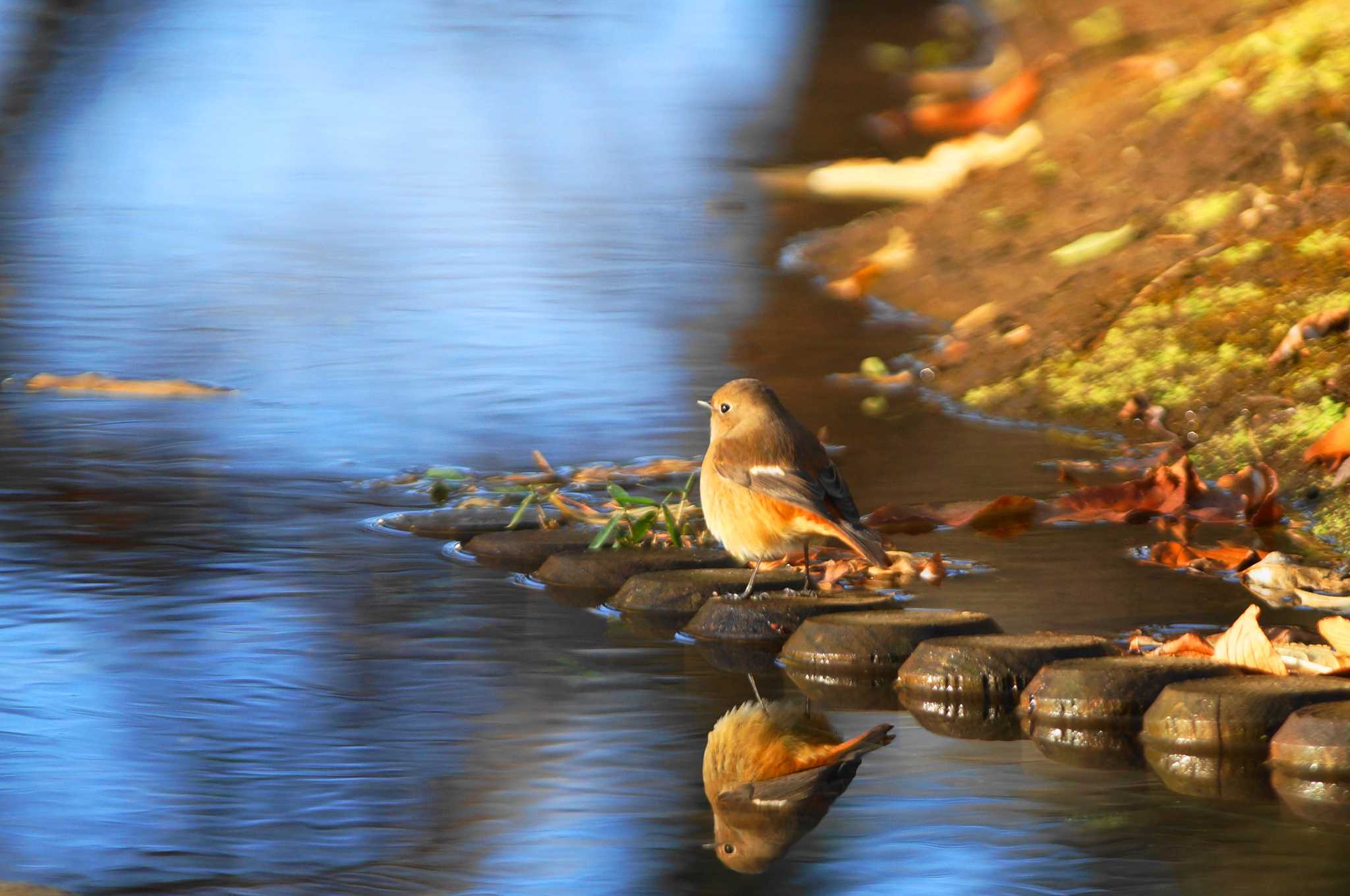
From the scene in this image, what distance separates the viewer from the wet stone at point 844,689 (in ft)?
13.1

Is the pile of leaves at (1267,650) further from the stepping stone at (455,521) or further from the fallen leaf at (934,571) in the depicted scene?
the stepping stone at (455,521)

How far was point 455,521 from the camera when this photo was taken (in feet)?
18.1

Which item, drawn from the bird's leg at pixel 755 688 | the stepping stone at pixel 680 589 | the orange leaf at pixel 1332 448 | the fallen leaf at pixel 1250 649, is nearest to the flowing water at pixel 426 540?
the bird's leg at pixel 755 688

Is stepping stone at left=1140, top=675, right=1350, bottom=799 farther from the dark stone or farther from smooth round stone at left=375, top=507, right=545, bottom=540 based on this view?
smooth round stone at left=375, top=507, right=545, bottom=540

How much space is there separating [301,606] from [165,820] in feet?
4.49

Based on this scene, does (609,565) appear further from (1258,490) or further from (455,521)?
(1258,490)

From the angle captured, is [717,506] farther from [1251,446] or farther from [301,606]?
[1251,446]

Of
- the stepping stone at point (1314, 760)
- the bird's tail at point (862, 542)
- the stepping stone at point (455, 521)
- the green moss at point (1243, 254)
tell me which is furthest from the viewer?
the green moss at point (1243, 254)

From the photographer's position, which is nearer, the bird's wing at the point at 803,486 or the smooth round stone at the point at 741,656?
the smooth round stone at the point at 741,656

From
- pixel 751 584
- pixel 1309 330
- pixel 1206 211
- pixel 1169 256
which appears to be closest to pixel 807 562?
pixel 751 584

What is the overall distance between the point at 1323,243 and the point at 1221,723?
3.48m

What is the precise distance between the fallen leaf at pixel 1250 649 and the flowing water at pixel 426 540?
0.44 meters

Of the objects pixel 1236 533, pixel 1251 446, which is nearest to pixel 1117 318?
pixel 1251 446

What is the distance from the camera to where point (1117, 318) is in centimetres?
697
